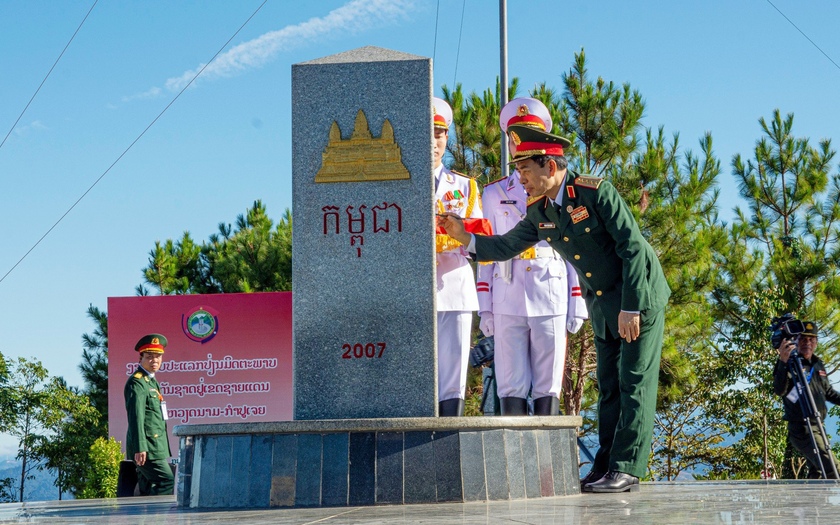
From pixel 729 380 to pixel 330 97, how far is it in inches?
426

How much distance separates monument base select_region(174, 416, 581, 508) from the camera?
402cm

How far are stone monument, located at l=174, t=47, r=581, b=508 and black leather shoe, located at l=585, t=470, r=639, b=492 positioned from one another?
118 mm

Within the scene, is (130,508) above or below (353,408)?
below

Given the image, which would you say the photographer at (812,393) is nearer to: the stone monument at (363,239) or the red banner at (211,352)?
the red banner at (211,352)

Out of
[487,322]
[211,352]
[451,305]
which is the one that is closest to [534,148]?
[451,305]

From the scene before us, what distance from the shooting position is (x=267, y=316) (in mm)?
10945

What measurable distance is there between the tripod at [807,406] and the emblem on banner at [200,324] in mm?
5894

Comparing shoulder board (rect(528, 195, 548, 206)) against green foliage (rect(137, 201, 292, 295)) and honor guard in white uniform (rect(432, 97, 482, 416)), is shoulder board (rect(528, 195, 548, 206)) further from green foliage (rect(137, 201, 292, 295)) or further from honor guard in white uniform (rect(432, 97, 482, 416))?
green foliage (rect(137, 201, 292, 295))

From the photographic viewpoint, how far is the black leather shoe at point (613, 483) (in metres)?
4.53

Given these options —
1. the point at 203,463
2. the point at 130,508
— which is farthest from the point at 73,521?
the point at 130,508

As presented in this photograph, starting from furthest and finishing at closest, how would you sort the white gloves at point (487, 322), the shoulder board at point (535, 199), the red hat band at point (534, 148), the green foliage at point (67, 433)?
the green foliage at point (67, 433) < the white gloves at point (487, 322) < the shoulder board at point (535, 199) < the red hat band at point (534, 148)

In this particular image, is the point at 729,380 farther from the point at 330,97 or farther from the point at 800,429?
the point at 330,97

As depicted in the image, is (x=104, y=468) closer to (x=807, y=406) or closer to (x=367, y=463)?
(x=807, y=406)

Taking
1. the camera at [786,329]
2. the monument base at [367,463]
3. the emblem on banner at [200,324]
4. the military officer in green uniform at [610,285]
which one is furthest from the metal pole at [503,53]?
the monument base at [367,463]
